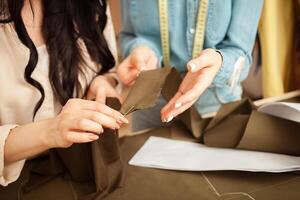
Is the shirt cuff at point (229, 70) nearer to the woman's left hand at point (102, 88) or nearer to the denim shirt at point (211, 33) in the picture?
the denim shirt at point (211, 33)

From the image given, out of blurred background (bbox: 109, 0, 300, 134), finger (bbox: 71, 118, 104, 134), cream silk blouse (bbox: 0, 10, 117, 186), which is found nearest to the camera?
finger (bbox: 71, 118, 104, 134)

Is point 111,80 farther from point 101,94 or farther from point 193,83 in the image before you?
point 193,83

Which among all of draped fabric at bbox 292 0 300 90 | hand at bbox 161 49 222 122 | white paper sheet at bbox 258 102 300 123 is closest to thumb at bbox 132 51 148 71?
hand at bbox 161 49 222 122

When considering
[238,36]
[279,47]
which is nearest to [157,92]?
[238,36]

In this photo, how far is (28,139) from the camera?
0.49 metres

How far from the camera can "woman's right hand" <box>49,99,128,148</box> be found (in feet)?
1.48

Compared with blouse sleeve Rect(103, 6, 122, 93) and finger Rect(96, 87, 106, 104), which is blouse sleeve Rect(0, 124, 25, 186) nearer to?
finger Rect(96, 87, 106, 104)

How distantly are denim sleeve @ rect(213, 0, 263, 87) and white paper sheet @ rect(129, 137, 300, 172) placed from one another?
141 mm

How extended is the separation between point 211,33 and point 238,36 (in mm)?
48

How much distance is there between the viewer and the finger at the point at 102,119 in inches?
17.8

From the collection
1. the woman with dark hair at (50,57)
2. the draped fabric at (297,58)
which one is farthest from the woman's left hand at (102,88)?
the draped fabric at (297,58)

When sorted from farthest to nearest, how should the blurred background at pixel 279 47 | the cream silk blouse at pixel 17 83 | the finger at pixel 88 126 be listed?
the blurred background at pixel 279 47 < the cream silk blouse at pixel 17 83 < the finger at pixel 88 126

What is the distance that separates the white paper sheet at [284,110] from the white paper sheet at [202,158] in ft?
0.19

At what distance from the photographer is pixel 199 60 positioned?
0.54 m
